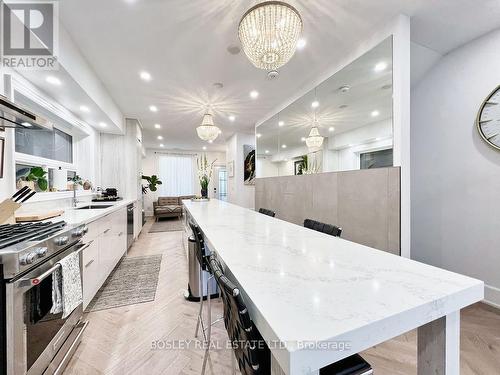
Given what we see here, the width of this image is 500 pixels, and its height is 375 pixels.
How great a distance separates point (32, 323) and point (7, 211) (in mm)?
945

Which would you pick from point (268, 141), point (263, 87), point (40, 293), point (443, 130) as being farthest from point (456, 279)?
point (268, 141)

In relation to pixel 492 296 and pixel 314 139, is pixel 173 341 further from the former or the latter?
pixel 492 296

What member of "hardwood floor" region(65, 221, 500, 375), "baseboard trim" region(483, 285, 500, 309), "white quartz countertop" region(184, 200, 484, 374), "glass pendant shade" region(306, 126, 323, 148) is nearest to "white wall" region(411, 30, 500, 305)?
"baseboard trim" region(483, 285, 500, 309)

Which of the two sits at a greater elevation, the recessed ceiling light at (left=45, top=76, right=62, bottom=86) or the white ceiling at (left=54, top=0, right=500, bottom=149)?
the white ceiling at (left=54, top=0, right=500, bottom=149)

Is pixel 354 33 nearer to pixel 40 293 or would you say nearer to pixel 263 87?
pixel 263 87

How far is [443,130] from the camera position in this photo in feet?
8.29

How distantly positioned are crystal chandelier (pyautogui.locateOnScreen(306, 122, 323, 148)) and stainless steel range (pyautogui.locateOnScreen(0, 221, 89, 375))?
283 centimetres

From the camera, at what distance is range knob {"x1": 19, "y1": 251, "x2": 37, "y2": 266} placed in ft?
3.33

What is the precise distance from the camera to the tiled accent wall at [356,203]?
1.96 meters

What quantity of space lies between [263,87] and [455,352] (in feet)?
11.3

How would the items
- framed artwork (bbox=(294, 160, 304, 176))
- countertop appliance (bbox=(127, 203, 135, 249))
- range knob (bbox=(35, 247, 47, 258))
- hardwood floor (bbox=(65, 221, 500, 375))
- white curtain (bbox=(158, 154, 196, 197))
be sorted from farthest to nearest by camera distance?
white curtain (bbox=(158, 154, 196, 197))
countertop appliance (bbox=(127, 203, 135, 249))
framed artwork (bbox=(294, 160, 304, 176))
hardwood floor (bbox=(65, 221, 500, 375))
range knob (bbox=(35, 247, 47, 258))

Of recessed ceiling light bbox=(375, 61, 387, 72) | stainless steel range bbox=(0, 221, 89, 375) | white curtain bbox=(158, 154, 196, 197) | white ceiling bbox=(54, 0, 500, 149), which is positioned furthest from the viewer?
white curtain bbox=(158, 154, 196, 197)
